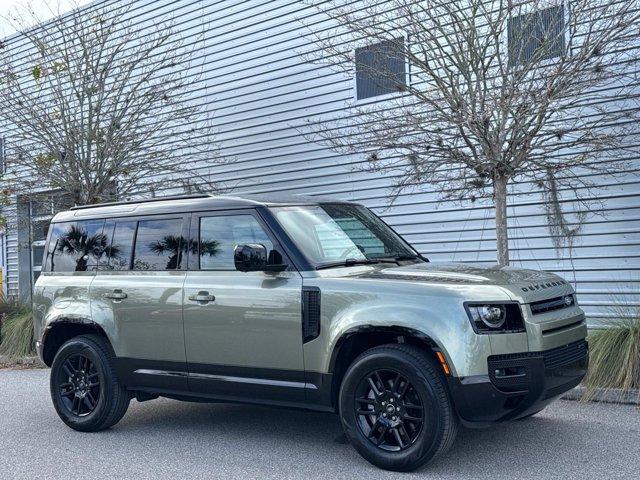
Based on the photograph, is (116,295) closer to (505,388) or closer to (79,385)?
(79,385)

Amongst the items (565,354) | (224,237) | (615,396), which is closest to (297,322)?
(224,237)

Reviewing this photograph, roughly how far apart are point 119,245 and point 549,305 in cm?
377

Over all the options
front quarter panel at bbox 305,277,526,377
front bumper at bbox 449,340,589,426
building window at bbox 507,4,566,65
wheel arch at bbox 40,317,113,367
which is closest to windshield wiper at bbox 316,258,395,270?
front quarter panel at bbox 305,277,526,377

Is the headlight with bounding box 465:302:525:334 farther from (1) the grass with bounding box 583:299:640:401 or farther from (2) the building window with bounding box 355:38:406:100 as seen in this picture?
(2) the building window with bounding box 355:38:406:100

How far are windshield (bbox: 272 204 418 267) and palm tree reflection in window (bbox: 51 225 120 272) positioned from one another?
1.85 m

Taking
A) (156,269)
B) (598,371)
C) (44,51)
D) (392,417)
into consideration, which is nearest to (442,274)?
(392,417)

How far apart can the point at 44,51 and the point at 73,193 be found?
7.93 feet

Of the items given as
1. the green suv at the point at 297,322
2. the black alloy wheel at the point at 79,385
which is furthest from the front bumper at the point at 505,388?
the black alloy wheel at the point at 79,385

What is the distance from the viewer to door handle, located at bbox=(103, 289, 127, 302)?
21.7 ft

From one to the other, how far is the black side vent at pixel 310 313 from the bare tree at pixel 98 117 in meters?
7.92

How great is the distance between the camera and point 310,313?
18.3ft

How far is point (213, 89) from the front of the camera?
14953 mm

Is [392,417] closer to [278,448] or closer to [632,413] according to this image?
[278,448]

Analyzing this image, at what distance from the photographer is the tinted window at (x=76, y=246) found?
7.05 meters
